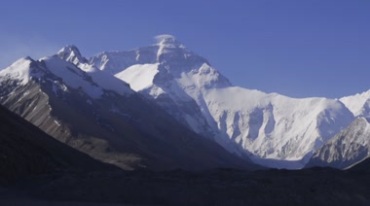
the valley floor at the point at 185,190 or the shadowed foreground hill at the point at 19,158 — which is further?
the shadowed foreground hill at the point at 19,158

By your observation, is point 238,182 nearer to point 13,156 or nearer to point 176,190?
point 176,190

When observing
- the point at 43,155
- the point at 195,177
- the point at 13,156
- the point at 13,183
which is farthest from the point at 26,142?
the point at 195,177

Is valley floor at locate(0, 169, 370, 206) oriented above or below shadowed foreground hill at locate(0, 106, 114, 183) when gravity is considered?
below

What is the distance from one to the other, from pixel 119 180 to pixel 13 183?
60.2 ft

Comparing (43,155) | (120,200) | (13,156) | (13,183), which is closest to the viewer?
(120,200)

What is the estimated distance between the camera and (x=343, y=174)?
381 ft

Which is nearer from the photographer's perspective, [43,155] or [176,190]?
[176,190]

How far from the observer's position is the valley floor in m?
94.8

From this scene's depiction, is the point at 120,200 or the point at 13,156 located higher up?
the point at 13,156

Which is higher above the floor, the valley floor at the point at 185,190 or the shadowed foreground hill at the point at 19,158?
the shadowed foreground hill at the point at 19,158

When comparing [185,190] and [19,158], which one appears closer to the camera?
[185,190]

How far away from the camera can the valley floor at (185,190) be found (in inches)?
3730

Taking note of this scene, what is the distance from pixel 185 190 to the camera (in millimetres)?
98500

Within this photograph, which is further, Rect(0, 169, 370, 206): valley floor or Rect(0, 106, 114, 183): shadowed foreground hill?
Rect(0, 106, 114, 183): shadowed foreground hill
